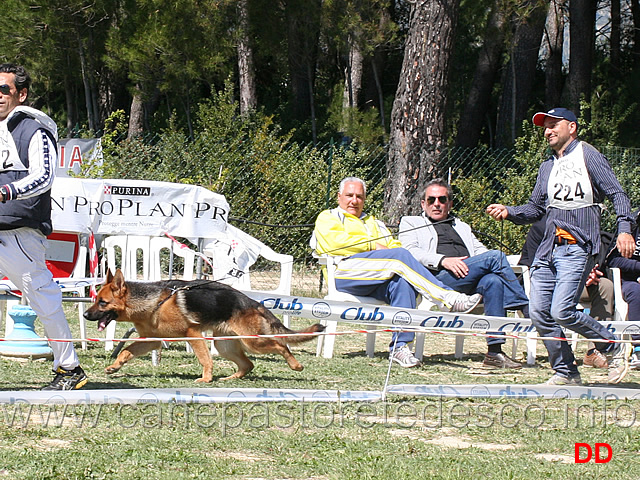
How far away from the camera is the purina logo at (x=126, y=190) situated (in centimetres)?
726

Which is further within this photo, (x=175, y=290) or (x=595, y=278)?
(x=595, y=278)

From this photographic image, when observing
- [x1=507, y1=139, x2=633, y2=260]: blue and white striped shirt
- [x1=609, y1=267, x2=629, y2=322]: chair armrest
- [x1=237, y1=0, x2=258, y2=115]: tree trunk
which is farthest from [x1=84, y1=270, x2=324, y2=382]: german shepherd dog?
[x1=237, y1=0, x2=258, y2=115]: tree trunk

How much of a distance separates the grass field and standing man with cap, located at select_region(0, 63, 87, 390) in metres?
0.62

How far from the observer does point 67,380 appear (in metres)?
4.78

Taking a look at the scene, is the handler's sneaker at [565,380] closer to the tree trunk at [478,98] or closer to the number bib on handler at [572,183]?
the number bib on handler at [572,183]

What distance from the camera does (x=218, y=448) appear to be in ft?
12.0

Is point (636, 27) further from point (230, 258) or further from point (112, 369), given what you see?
point (112, 369)

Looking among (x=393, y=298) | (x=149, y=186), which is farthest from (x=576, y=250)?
(x=149, y=186)

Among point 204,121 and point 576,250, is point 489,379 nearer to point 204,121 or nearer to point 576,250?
point 576,250

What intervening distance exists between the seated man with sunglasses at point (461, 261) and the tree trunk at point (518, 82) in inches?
412

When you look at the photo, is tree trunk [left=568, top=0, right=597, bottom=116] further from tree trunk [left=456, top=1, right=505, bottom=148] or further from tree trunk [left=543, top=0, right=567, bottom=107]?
tree trunk [left=456, top=1, right=505, bottom=148]

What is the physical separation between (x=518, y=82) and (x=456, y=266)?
12.4 meters

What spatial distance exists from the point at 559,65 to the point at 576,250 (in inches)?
600

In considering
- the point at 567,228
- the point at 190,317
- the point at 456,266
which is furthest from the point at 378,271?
the point at 567,228
